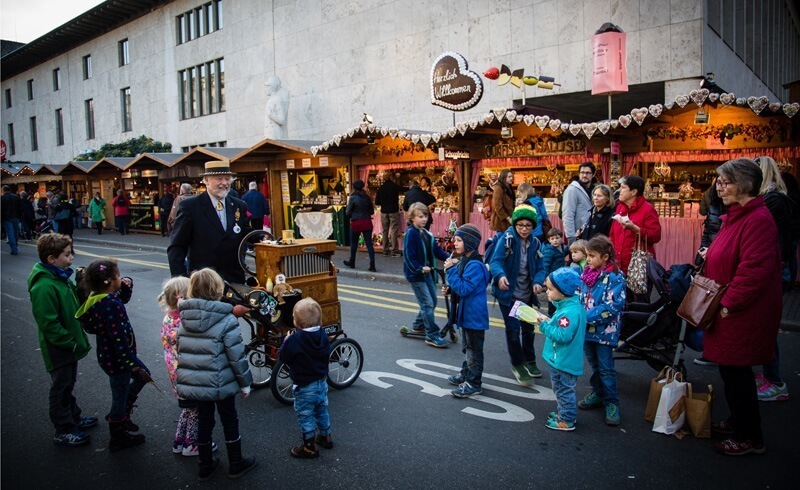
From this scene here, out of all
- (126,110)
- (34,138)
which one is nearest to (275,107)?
(126,110)

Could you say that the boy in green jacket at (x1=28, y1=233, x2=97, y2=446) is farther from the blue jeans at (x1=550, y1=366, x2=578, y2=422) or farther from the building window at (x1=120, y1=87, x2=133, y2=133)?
the building window at (x1=120, y1=87, x2=133, y2=133)

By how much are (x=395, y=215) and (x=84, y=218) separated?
21.6 metres

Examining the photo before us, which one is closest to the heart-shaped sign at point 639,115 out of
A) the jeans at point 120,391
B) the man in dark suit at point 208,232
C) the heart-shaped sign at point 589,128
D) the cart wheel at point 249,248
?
the heart-shaped sign at point 589,128

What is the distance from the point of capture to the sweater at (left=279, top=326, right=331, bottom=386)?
4.07 metres

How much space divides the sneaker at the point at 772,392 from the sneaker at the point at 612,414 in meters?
1.39

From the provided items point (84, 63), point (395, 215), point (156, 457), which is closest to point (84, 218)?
point (84, 63)

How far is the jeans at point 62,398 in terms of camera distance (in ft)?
14.5

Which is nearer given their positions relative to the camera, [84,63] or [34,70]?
[84,63]

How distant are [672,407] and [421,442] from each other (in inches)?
73.8

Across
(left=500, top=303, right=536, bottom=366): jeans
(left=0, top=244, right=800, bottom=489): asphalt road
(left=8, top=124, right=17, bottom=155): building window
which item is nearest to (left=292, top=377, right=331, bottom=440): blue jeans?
(left=0, top=244, right=800, bottom=489): asphalt road

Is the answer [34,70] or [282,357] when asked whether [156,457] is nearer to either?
[282,357]

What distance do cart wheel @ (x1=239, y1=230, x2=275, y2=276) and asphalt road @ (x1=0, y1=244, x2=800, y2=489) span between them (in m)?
1.20

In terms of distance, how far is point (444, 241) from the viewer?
14344 millimetres

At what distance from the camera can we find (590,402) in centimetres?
491
